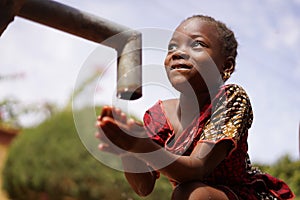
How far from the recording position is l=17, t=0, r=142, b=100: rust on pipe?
1.66m

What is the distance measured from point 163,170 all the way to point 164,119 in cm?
46

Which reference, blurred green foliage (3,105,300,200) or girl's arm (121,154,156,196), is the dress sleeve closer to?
girl's arm (121,154,156,196)

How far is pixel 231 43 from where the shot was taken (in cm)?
182

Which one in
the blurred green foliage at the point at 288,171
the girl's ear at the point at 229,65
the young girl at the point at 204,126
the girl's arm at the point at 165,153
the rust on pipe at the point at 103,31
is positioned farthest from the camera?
the blurred green foliage at the point at 288,171

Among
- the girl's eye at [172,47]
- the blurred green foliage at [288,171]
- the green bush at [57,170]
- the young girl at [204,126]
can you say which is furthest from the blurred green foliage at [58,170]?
the girl's eye at [172,47]

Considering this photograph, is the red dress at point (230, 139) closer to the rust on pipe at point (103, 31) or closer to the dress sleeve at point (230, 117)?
the dress sleeve at point (230, 117)

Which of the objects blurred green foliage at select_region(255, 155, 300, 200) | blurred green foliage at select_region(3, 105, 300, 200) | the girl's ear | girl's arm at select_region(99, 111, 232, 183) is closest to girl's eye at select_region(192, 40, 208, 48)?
the girl's ear

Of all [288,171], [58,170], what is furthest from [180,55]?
[58,170]

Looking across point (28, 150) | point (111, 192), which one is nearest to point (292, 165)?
point (111, 192)

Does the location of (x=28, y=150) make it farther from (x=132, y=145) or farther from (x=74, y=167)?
(x=132, y=145)

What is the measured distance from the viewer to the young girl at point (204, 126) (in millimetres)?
1540

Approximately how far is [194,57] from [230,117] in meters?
0.21

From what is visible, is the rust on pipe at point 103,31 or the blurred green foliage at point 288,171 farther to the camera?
the blurred green foliage at point 288,171

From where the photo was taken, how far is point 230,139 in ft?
5.27
